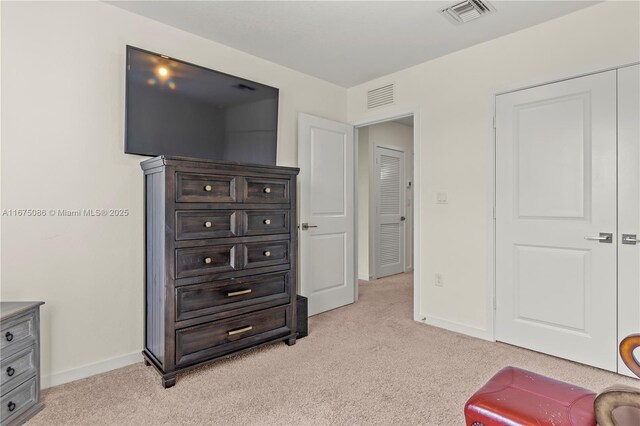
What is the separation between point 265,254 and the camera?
8.64 ft

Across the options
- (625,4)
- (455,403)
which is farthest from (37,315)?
(625,4)

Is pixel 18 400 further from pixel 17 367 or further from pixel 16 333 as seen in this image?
pixel 16 333

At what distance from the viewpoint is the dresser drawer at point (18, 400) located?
170 centimetres

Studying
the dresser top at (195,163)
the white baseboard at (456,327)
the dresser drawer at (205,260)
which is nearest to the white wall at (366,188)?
the white baseboard at (456,327)

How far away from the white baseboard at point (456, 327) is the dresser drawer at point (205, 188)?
85.4 inches

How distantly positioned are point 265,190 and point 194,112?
2.68ft

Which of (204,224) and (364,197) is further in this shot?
(364,197)

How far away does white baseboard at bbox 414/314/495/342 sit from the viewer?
Answer: 9.64ft

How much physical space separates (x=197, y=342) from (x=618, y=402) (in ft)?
6.95

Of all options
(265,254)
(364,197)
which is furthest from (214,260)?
(364,197)

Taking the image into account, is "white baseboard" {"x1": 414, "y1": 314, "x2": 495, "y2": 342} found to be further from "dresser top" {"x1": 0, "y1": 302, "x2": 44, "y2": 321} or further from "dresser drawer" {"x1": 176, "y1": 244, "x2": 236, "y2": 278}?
"dresser top" {"x1": 0, "y1": 302, "x2": 44, "y2": 321}

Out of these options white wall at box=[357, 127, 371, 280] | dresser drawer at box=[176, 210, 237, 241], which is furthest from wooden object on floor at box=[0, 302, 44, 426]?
white wall at box=[357, 127, 371, 280]

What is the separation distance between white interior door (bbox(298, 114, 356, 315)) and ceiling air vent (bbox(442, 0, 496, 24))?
153 centimetres

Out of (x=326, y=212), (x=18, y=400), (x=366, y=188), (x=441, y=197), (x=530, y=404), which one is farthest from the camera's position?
(x=366, y=188)
